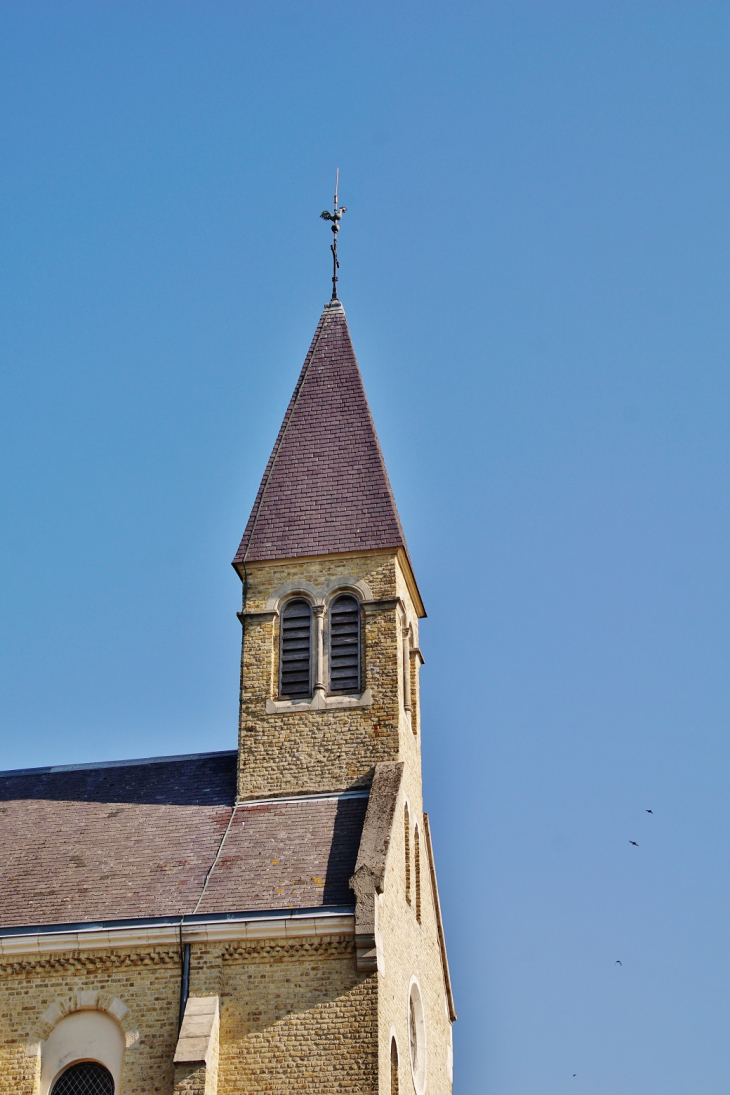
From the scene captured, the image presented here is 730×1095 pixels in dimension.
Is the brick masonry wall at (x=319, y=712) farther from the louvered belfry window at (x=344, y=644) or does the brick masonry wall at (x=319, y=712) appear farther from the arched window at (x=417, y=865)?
the arched window at (x=417, y=865)

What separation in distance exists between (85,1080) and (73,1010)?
3.49 ft

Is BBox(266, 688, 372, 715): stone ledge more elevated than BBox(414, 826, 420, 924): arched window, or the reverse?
BBox(266, 688, 372, 715): stone ledge

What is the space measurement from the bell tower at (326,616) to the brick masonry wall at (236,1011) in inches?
164

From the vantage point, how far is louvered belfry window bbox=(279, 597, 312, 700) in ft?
83.9

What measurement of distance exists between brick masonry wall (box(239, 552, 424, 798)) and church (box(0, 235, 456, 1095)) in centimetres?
4

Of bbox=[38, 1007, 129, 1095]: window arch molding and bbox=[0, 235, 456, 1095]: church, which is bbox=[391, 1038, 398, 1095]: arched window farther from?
bbox=[38, 1007, 129, 1095]: window arch molding

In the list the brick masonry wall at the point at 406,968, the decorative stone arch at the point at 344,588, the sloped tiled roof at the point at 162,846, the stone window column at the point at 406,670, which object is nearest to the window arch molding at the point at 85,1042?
the sloped tiled roof at the point at 162,846

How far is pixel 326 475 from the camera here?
28.3 metres

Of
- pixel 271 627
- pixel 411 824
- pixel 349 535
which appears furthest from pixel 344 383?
pixel 411 824

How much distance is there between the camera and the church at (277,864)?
2009cm

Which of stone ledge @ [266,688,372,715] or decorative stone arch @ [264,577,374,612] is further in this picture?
decorative stone arch @ [264,577,374,612]

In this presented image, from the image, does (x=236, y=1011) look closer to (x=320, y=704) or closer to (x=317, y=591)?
(x=320, y=704)

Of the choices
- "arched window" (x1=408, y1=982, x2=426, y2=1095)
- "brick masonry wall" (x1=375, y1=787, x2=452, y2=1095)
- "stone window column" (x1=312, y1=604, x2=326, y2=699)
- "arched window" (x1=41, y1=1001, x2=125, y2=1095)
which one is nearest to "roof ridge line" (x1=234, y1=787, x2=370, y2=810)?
"brick masonry wall" (x1=375, y1=787, x2=452, y2=1095)

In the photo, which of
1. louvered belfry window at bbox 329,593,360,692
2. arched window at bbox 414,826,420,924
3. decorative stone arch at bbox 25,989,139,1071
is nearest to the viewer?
decorative stone arch at bbox 25,989,139,1071
